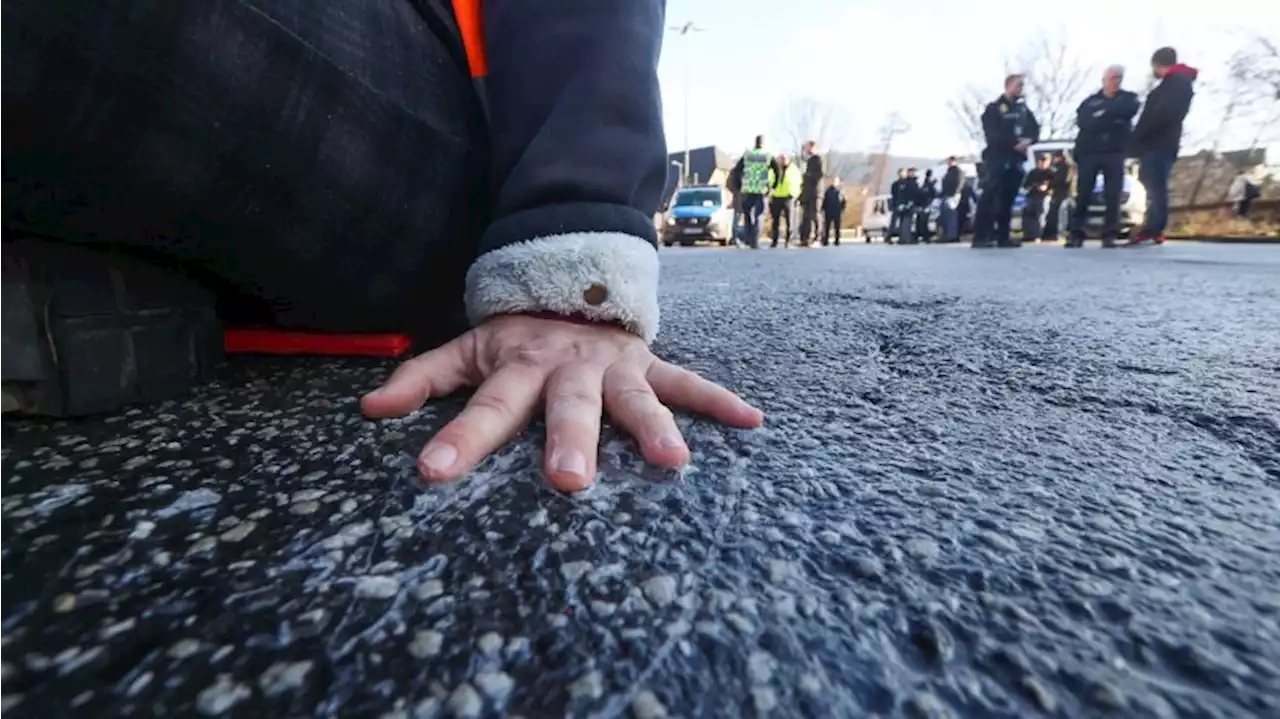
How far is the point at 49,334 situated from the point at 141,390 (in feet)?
0.32

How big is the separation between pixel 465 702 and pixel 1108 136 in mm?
7216

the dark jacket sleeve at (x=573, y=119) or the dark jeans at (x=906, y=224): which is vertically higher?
the dark jacket sleeve at (x=573, y=119)

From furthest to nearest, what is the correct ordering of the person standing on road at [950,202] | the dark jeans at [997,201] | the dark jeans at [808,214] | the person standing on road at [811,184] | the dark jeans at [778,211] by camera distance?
1. the person standing on road at [950,202]
2. the person standing on road at [811,184]
3. the dark jeans at [808,214]
4. the dark jeans at [778,211]
5. the dark jeans at [997,201]

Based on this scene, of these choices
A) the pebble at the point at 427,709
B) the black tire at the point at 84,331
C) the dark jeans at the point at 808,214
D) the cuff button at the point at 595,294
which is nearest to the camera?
the pebble at the point at 427,709

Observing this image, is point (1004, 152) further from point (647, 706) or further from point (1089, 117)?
point (647, 706)

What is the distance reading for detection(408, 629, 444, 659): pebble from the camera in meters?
0.32

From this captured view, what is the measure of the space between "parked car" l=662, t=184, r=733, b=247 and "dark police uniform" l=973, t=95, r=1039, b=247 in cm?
676

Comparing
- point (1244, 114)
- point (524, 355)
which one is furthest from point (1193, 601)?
point (1244, 114)

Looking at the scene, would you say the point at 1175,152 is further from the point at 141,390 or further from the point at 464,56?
the point at 141,390

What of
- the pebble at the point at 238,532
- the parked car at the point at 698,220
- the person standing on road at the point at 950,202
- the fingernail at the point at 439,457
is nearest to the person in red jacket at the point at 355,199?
the fingernail at the point at 439,457

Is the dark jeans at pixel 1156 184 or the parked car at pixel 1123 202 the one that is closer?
the dark jeans at pixel 1156 184

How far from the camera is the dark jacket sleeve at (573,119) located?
75cm

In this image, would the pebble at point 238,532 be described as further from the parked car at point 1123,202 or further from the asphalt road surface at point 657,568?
the parked car at point 1123,202

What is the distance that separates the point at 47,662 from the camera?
312 millimetres
